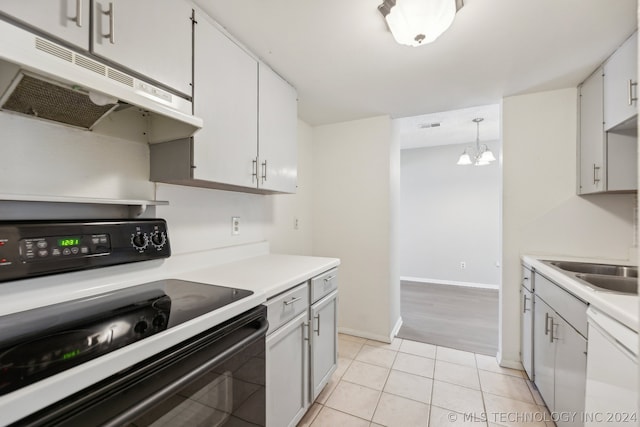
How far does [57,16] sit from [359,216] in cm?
236

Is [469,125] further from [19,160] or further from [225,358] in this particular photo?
[19,160]

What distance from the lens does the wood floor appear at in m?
2.66

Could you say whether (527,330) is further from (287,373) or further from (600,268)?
(287,373)

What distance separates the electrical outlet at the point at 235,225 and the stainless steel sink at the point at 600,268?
2.15 meters

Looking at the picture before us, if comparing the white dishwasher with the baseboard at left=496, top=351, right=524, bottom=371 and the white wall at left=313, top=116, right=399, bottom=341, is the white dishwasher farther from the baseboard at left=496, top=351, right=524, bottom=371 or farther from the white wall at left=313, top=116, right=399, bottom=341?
the white wall at left=313, top=116, right=399, bottom=341

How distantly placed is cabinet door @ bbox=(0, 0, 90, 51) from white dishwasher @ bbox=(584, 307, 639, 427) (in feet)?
6.46

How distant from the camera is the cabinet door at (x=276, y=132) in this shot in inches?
67.7

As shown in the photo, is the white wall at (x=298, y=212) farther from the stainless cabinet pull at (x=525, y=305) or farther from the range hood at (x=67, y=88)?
the stainless cabinet pull at (x=525, y=305)

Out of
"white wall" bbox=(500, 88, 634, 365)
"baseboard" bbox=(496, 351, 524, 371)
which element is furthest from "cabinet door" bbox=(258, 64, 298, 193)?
"baseboard" bbox=(496, 351, 524, 371)

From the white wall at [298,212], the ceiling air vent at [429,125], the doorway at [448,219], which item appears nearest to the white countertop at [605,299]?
the white wall at [298,212]

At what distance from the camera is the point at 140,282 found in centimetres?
126

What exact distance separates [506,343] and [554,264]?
79 cm

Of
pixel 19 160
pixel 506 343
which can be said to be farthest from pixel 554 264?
pixel 19 160

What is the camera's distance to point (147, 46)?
108cm
